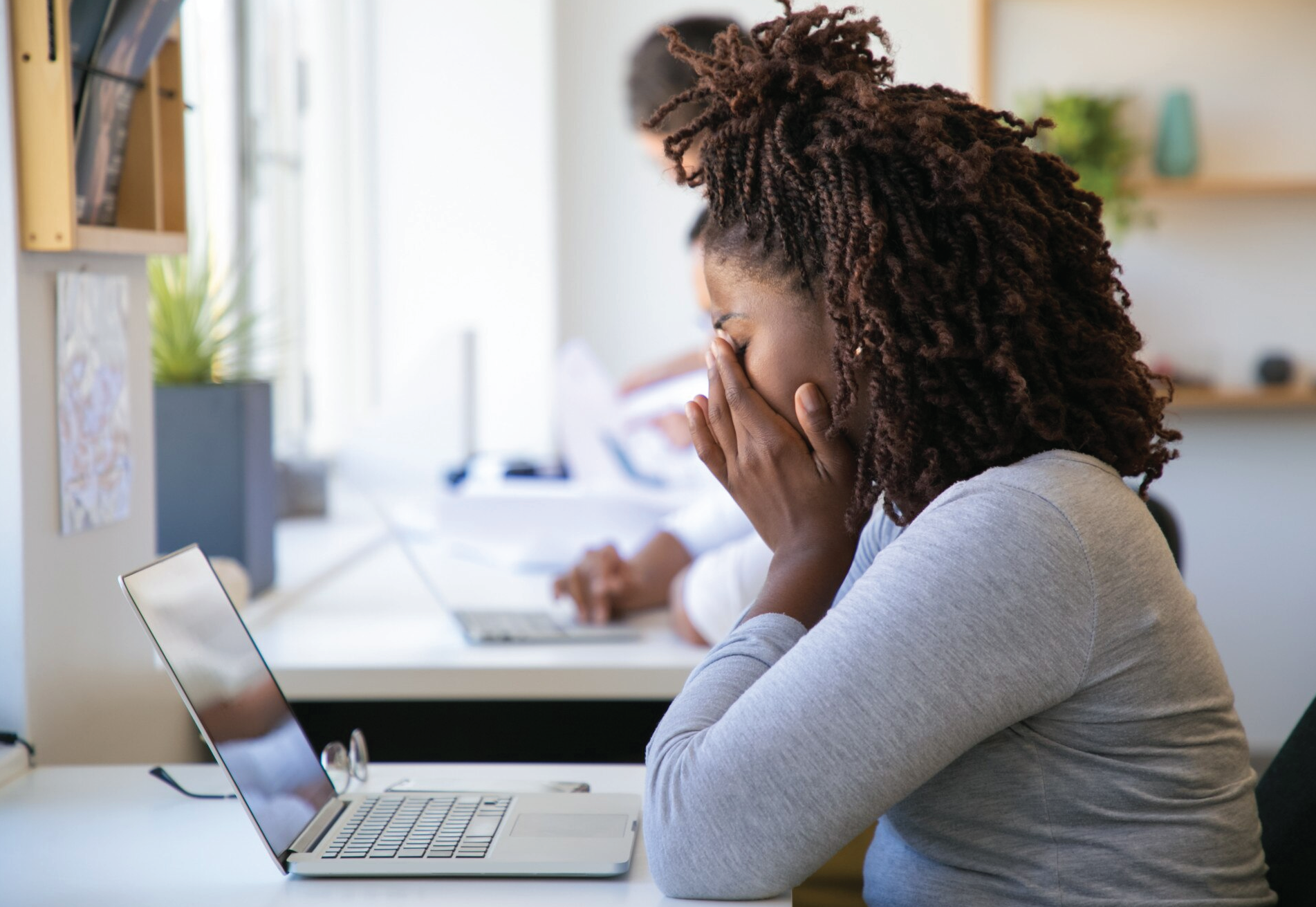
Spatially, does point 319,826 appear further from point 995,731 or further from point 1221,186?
point 1221,186

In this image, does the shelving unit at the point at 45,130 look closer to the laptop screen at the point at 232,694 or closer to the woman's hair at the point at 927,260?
the laptop screen at the point at 232,694

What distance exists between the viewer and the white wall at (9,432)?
1179 millimetres

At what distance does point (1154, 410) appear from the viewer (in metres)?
0.89

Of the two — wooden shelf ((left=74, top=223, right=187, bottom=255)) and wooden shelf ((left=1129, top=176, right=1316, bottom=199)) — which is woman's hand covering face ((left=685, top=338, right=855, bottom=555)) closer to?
wooden shelf ((left=74, top=223, right=187, bottom=255))

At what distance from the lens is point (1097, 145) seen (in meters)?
3.56

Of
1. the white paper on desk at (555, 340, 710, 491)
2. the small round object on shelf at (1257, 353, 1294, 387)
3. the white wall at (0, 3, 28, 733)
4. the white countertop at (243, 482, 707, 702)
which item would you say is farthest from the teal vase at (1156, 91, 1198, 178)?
the white wall at (0, 3, 28, 733)

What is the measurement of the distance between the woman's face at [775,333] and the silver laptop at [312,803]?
14.4 inches

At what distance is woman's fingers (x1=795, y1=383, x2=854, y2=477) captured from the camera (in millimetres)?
930

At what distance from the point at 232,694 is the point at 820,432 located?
1.69ft

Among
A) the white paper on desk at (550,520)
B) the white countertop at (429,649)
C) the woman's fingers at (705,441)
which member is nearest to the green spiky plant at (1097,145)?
the white paper on desk at (550,520)

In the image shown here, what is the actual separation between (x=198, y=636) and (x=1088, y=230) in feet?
2.45

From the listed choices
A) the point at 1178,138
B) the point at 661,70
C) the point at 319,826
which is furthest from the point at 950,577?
the point at 1178,138

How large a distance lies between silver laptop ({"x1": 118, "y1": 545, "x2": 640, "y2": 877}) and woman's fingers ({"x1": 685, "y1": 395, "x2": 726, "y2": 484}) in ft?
0.97

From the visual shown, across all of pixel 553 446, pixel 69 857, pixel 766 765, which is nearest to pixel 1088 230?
pixel 766 765
